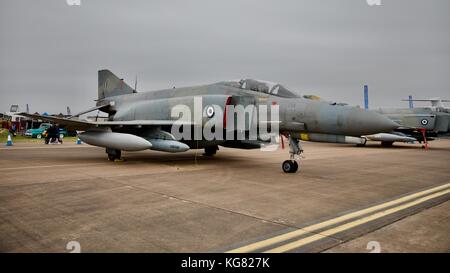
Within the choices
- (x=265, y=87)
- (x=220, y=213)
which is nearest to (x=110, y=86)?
(x=265, y=87)

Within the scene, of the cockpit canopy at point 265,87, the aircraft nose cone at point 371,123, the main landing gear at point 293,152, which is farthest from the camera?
the cockpit canopy at point 265,87

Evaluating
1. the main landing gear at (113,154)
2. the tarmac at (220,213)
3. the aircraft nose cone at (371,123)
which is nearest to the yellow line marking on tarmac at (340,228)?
the tarmac at (220,213)

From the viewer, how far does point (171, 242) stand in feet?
10.0

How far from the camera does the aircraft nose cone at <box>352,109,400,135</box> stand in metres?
6.21

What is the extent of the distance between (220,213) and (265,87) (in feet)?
16.5

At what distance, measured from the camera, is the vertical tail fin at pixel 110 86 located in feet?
47.2

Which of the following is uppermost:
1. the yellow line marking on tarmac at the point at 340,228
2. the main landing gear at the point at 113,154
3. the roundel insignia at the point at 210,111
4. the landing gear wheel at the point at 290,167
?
the roundel insignia at the point at 210,111

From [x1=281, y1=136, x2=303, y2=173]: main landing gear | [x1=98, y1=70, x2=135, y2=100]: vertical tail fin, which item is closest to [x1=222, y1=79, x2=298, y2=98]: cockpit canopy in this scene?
[x1=281, y1=136, x2=303, y2=173]: main landing gear

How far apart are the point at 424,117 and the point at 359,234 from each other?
19.4 metres

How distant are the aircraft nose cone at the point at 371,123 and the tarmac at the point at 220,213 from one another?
1.13 m

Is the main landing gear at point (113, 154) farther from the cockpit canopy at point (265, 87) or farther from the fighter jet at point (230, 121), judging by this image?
the cockpit canopy at point (265, 87)

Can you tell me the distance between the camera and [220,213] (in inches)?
162
